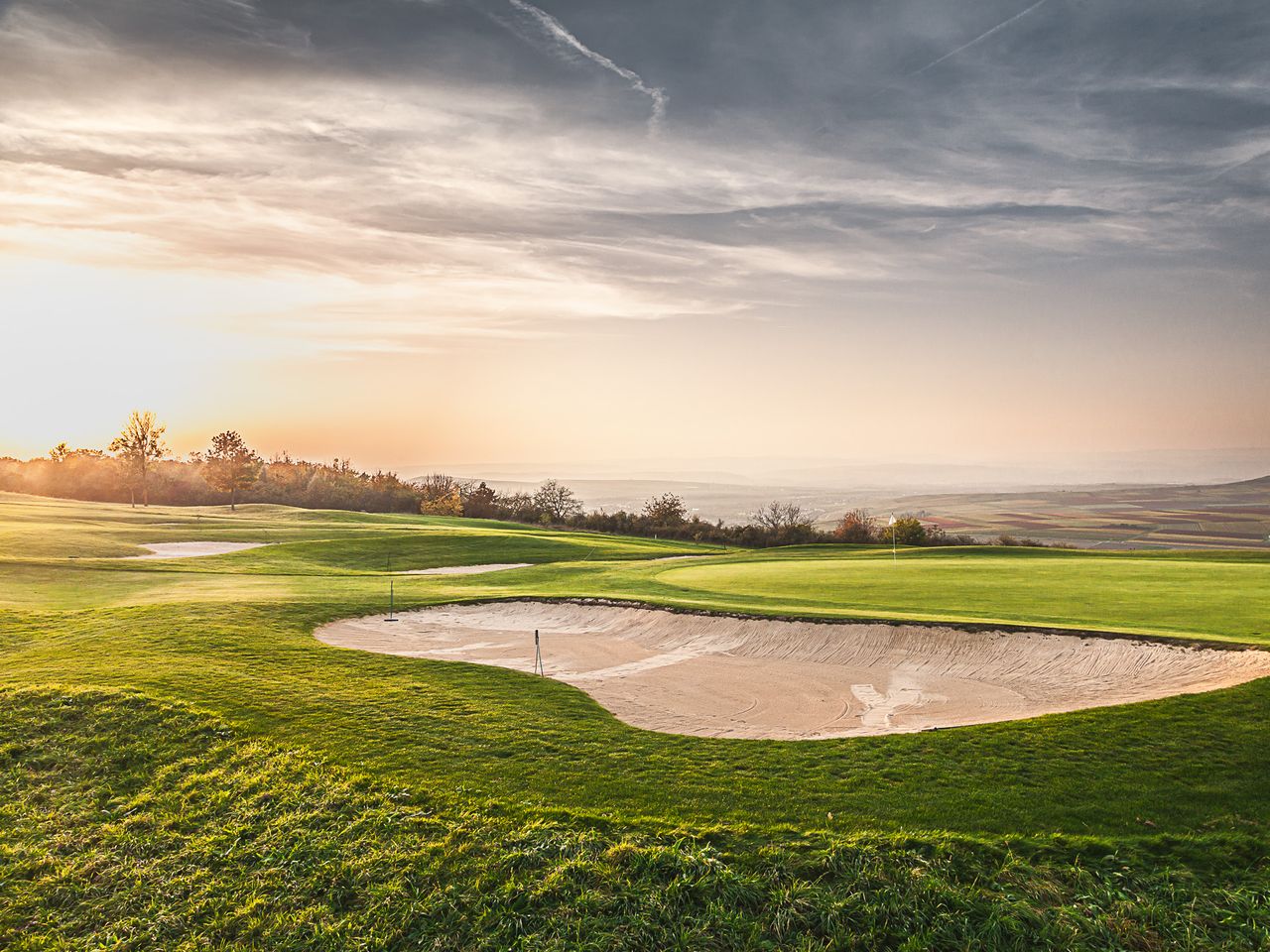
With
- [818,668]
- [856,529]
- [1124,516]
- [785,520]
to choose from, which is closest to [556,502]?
[785,520]

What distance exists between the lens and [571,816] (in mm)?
6707

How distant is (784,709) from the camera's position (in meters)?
11.1

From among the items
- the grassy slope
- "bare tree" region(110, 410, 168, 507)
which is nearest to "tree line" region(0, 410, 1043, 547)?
"bare tree" region(110, 410, 168, 507)

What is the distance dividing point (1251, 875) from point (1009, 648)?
739 centimetres

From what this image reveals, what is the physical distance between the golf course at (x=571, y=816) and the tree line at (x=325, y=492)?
139 ft

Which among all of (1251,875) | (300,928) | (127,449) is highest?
(127,449)

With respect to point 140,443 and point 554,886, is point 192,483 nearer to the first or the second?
point 140,443

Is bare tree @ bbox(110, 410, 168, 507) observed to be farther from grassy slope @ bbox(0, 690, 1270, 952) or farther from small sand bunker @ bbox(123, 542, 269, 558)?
grassy slope @ bbox(0, 690, 1270, 952)

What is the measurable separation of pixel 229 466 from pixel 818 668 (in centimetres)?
6347

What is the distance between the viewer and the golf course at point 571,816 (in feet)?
18.4

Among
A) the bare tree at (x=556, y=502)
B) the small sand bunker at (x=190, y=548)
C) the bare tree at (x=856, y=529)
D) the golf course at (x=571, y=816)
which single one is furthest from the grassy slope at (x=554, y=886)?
the bare tree at (x=556, y=502)

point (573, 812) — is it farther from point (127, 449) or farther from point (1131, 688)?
point (127, 449)

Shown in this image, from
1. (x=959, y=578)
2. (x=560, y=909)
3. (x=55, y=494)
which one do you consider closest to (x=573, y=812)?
(x=560, y=909)

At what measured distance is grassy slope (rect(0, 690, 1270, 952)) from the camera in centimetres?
546
